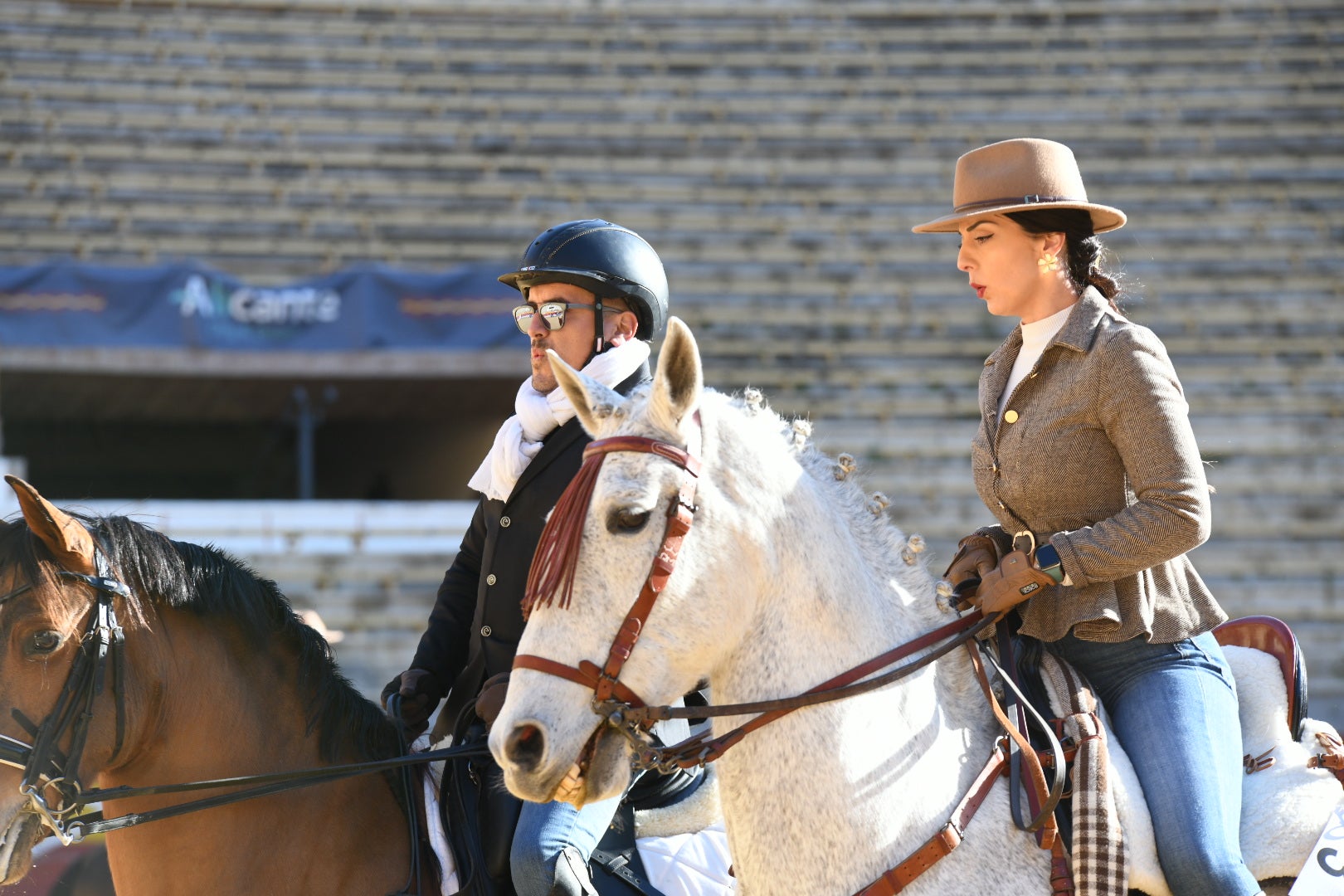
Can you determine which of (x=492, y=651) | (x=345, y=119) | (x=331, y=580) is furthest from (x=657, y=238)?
(x=492, y=651)

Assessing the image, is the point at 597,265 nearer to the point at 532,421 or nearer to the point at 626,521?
the point at 532,421

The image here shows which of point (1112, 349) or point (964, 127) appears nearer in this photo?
point (1112, 349)

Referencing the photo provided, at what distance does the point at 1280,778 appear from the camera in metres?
2.12

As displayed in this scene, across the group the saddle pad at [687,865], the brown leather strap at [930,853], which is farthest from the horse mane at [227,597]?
the brown leather strap at [930,853]

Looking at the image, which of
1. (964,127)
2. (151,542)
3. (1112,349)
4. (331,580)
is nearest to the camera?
(1112,349)

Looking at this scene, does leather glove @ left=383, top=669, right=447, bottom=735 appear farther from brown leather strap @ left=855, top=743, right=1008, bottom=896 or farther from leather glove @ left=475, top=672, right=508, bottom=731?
brown leather strap @ left=855, top=743, right=1008, bottom=896

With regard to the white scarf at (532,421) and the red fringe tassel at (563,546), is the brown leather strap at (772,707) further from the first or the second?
the white scarf at (532,421)

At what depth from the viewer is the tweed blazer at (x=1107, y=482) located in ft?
6.32

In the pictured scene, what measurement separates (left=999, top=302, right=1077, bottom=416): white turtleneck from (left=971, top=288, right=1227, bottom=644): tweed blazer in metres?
0.04

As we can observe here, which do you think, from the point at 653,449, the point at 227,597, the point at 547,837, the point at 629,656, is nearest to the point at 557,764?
the point at 629,656

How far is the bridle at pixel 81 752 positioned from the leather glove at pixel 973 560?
4.08ft

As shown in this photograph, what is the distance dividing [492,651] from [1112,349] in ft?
4.49

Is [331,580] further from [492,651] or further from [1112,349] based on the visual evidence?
[1112,349]

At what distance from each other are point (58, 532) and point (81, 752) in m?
0.41
